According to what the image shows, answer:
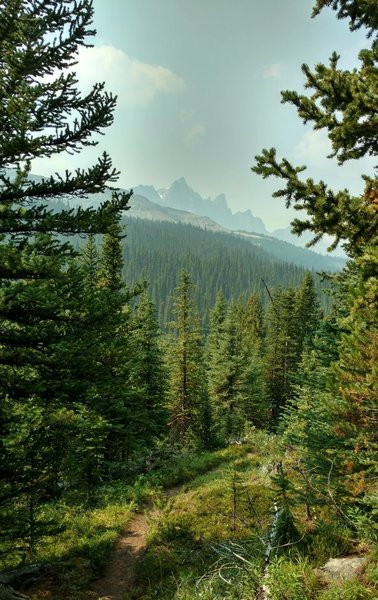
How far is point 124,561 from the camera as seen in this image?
35.5 feet

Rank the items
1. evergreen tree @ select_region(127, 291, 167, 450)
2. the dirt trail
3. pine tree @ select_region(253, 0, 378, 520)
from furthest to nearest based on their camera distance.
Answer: evergreen tree @ select_region(127, 291, 167, 450)
the dirt trail
pine tree @ select_region(253, 0, 378, 520)

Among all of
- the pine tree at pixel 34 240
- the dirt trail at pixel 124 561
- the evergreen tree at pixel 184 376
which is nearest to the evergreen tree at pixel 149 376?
the evergreen tree at pixel 184 376

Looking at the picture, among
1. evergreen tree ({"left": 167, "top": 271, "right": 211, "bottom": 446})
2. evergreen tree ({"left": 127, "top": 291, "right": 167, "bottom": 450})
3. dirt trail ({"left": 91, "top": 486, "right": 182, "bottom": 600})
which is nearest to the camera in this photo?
dirt trail ({"left": 91, "top": 486, "right": 182, "bottom": 600})

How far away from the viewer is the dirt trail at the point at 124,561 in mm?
9281

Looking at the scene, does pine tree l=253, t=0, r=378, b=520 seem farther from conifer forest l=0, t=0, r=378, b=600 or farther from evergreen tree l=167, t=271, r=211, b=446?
evergreen tree l=167, t=271, r=211, b=446

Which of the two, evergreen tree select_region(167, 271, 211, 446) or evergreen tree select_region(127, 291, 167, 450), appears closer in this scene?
evergreen tree select_region(127, 291, 167, 450)

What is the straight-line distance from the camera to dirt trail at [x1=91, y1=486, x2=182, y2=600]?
928cm

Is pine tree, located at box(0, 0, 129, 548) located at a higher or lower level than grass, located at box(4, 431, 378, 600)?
higher

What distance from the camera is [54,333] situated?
658 centimetres

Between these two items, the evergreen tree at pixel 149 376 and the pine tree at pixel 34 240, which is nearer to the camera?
the pine tree at pixel 34 240

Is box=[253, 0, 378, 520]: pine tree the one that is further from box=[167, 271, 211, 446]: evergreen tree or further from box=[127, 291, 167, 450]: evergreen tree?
box=[167, 271, 211, 446]: evergreen tree

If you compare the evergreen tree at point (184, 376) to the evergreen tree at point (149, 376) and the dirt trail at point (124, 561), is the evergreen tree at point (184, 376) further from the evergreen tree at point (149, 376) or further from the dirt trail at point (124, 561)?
the dirt trail at point (124, 561)

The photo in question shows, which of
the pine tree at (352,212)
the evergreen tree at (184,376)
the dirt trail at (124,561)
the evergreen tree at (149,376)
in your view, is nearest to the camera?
the pine tree at (352,212)

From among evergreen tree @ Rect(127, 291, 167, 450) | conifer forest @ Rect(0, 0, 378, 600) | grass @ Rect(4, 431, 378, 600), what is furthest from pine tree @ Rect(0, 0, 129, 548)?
evergreen tree @ Rect(127, 291, 167, 450)
